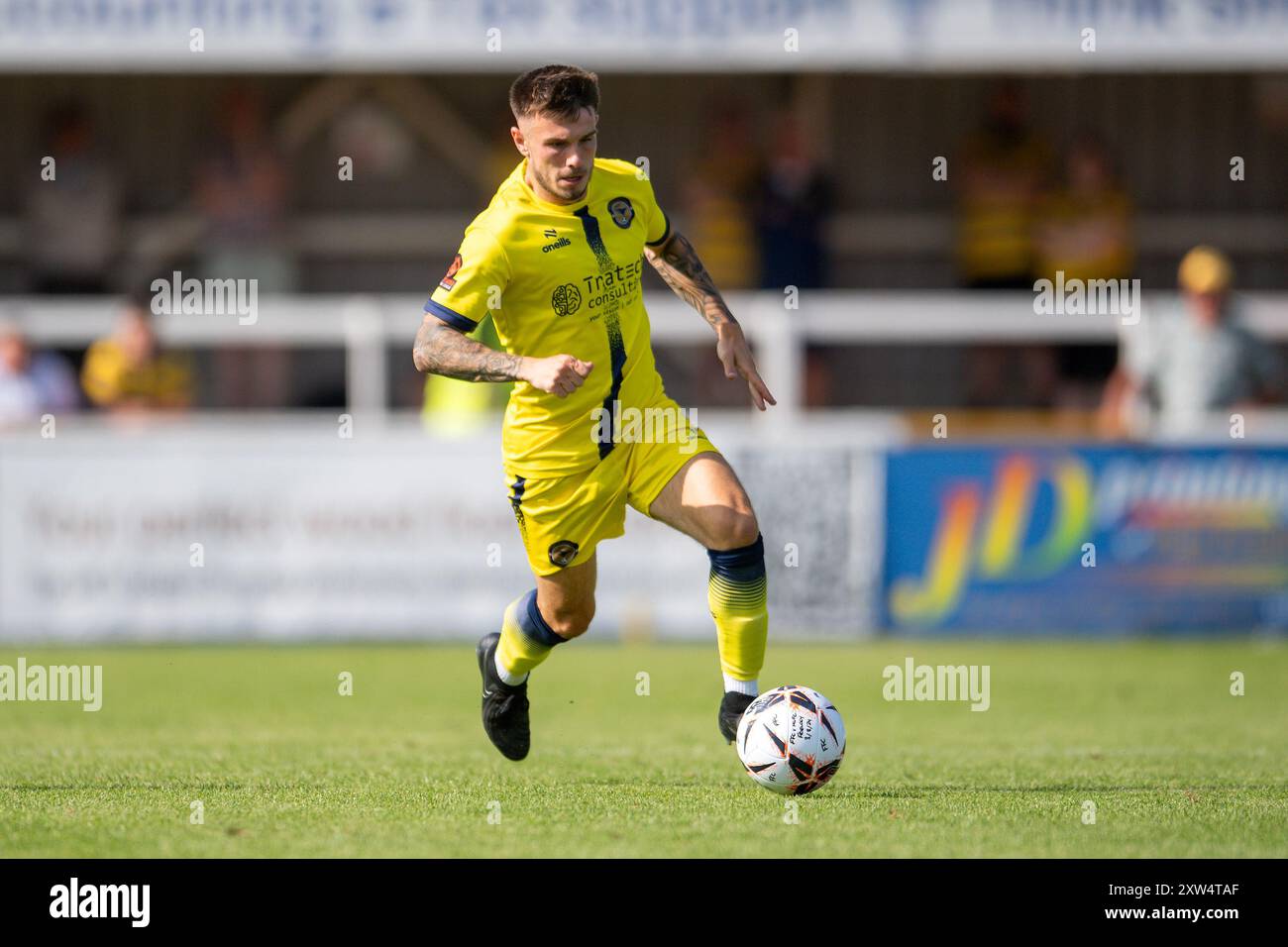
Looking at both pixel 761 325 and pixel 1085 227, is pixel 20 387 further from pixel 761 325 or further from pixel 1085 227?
pixel 1085 227

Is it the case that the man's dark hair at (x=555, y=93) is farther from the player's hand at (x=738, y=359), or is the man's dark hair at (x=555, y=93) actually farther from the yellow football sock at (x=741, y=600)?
the yellow football sock at (x=741, y=600)

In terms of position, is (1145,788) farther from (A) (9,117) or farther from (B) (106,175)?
(A) (9,117)

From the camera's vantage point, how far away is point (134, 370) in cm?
1416

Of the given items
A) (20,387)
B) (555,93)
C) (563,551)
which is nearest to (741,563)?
(563,551)

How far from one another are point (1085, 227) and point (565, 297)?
9.50m

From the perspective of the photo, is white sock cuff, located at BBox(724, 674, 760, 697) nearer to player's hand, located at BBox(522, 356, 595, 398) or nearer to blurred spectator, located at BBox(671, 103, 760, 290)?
player's hand, located at BBox(522, 356, 595, 398)

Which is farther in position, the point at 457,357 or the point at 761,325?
the point at 761,325

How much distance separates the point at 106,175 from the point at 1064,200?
8.34 meters

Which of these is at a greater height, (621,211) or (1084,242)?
(1084,242)

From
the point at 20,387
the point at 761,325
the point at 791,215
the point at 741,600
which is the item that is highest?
the point at 791,215

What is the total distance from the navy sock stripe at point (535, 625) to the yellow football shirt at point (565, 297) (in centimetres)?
59

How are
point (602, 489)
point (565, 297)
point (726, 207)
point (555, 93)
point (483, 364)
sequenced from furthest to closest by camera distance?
point (726, 207) → point (602, 489) → point (565, 297) → point (555, 93) → point (483, 364)

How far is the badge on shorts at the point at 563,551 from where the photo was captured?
304 inches
